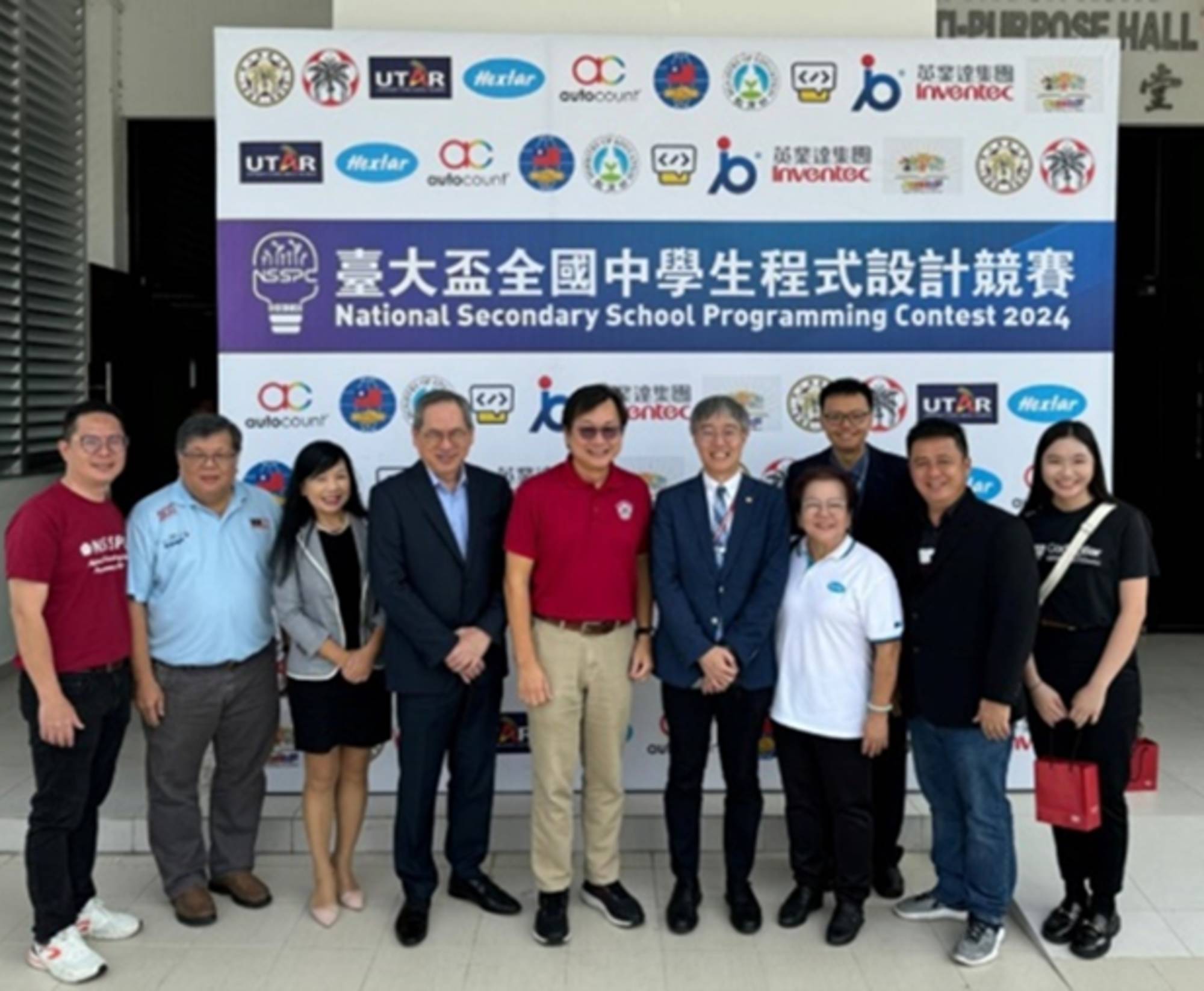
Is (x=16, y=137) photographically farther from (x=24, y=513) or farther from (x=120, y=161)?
(x=24, y=513)

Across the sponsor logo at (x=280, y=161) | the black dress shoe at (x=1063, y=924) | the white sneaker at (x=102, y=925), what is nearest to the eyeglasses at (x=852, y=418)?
the black dress shoe at (x=1063, y=924)

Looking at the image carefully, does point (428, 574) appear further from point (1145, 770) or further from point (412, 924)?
point (1145, 770)

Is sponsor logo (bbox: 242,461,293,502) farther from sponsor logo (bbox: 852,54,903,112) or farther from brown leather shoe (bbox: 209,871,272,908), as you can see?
sponsor logo (bbox: 852,54,903,112)

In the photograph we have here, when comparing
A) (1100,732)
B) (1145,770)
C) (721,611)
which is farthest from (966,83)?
(1145,770)

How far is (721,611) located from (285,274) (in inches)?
78.5

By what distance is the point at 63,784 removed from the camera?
9.95 feet

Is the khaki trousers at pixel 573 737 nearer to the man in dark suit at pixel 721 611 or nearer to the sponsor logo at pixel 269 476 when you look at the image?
the man in dark suit at pixel 721 611

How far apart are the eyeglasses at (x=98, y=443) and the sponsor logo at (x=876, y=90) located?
269 centimetres

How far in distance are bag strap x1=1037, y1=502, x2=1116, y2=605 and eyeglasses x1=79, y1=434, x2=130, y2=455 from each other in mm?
2417

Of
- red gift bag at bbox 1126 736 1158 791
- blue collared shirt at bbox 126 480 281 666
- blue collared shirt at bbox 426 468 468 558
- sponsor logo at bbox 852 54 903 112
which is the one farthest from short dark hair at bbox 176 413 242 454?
red gift bag at bbox 1126 736 1158 791

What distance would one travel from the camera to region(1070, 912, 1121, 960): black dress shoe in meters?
3.15

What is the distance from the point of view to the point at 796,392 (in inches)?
163

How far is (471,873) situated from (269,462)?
1.58 m

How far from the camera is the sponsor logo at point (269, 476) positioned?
161 inches
